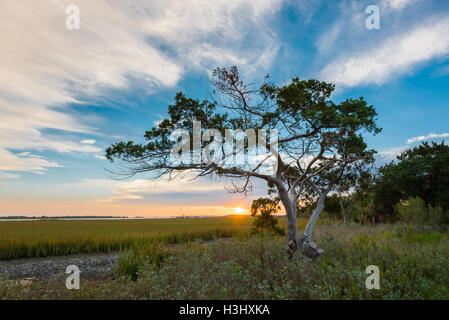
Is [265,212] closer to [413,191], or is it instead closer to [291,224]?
[291,224]

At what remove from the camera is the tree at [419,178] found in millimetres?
22812

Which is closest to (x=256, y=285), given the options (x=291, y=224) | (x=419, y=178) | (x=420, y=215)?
(x=291, y=224)

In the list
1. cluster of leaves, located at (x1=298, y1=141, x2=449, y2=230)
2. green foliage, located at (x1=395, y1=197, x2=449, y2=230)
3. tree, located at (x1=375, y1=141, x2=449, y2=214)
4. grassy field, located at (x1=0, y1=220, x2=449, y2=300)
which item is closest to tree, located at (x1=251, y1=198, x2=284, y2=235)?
cluster of leaves, located at (x1=298, y1=141, x2=449, y2=230)

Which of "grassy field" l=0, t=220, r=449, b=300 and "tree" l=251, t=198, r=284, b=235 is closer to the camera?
"grassy field" l=0, t=220, r=449, b=300

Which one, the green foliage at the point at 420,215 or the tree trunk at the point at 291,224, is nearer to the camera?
the tree trunk at the point at 291,224

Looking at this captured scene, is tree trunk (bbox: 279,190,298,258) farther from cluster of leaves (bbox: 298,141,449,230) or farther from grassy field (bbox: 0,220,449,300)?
cluster of leaves (bbox: 298,141,449,230)

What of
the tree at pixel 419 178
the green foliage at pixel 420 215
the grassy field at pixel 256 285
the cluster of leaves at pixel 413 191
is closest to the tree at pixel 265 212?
the cluster of leaves at pixel 413 191

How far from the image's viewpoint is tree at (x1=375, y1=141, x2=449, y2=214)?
2281 cm

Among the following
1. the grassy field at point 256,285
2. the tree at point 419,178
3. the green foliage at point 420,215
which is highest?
the tree at point 419,178

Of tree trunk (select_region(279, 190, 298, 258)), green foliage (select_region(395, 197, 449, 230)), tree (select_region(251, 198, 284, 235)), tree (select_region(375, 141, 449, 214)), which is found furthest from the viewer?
tree (select_region(375, 141, 449, 214))

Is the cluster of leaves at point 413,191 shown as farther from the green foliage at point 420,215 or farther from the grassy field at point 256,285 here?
the grassy field at point 256,285

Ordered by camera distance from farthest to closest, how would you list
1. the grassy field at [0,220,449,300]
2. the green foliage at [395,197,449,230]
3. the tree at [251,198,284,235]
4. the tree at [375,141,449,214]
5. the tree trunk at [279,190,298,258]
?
the tree at [375,141,449,214]
the green foliage at [395,197,449,230]
the tree at [251,198,284,235]
the tree trunk at [279,190,298,258]
the grassy field at [0,220,449,300]
